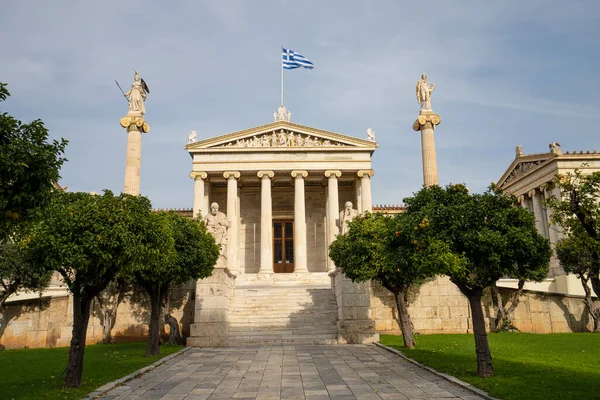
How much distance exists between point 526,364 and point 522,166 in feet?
122

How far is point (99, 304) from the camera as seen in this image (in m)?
23.3

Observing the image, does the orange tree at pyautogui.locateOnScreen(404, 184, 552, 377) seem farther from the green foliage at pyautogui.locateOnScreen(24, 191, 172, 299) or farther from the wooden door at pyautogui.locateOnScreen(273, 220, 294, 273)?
the wooden door at pyautogui.locateOnScreen(273, 220, 294, 273)

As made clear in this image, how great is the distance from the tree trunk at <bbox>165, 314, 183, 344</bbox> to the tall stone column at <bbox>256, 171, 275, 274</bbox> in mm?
14292

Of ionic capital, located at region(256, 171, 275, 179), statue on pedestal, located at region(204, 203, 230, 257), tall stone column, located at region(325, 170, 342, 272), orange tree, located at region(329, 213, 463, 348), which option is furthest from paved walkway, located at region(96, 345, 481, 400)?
ionic capital, located at region(256, 171, 275, 179)

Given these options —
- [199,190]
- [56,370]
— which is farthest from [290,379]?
[199,190]

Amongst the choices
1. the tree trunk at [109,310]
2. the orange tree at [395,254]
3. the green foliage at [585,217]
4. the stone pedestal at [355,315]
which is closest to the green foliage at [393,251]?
the orange tree at [395,254]

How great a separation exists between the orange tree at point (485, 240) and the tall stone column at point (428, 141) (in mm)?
23736

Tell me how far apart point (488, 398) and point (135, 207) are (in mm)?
8425

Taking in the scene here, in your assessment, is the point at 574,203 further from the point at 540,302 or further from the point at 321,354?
the point at 540,302

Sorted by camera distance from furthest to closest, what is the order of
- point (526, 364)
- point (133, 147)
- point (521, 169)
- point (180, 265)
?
point (521, 169) < point (133, 147) < point (180, 265) < point (526, 364)

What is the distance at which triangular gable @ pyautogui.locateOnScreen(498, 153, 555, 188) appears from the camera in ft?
140

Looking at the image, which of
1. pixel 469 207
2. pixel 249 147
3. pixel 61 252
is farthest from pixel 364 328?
pixel 249 147

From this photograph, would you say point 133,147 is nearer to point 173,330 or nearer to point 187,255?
point 173,330

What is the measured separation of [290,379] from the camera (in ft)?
38.1
